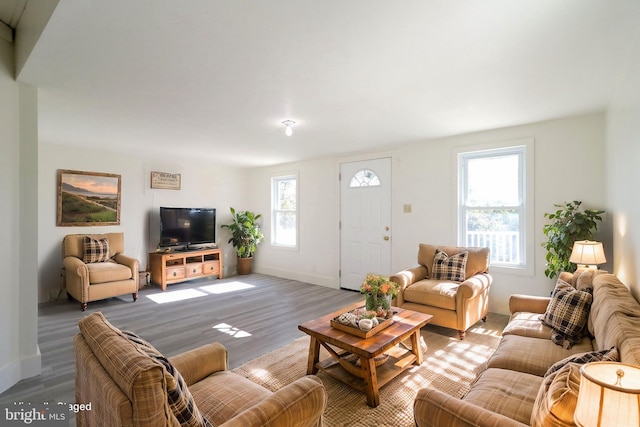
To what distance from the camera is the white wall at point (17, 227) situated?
2.28m

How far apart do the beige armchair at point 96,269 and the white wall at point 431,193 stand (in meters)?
2.65

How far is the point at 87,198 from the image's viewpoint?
493 cm

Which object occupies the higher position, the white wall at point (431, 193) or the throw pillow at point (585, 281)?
the white wall at point (431, 193)

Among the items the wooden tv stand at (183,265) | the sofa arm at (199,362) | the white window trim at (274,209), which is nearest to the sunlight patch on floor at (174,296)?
the wooden tv stand at (183,265)

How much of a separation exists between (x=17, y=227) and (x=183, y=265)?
3.31 metres

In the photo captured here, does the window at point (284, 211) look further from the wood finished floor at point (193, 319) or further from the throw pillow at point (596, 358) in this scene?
the throw pillow at point (596, 358)

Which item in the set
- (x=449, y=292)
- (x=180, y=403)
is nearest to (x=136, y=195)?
(x=449, y=292)

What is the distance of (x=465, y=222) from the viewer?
416 cm

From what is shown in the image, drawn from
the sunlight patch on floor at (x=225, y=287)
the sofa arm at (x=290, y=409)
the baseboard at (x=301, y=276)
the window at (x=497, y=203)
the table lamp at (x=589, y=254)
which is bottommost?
the sunlight patch on floor at (x=225, y=287)

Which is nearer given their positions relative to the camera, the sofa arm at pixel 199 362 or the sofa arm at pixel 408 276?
the sofa arm at pixel 199 362

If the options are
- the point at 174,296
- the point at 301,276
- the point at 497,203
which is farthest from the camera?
the point at 301,276

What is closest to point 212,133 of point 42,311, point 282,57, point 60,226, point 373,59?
point 282,57

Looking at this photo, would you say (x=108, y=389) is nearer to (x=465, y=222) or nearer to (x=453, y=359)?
(x=453, y=359)

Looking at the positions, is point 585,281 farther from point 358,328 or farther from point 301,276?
point 301,276
